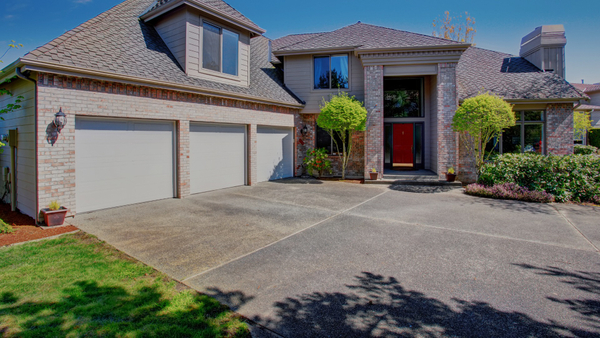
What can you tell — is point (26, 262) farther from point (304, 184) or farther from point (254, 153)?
point (304, 184)

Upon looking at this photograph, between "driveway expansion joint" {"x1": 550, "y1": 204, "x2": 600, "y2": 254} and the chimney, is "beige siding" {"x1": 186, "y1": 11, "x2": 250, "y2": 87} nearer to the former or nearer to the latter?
"driveway expansion joint" {"x1": 550, "y1": 204, "x2": 600, "y2": 254}

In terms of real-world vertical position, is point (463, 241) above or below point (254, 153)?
below

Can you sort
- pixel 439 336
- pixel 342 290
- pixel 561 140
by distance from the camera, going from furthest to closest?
pixel 561 140 → pixel 342 290 → pixel 439 336

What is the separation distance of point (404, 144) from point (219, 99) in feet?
29.7

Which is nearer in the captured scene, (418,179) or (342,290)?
(342,290)

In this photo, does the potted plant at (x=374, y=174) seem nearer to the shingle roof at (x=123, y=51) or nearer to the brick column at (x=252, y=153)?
the brick column at (x=252, y=153)

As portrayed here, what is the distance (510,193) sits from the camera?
9.60m

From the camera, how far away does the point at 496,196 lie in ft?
32.2

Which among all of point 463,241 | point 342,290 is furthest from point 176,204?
point 463,241

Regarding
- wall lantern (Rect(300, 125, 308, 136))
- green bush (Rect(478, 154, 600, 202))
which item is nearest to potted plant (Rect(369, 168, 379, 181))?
wall lantern (Rect(300, 125, 308, 136))

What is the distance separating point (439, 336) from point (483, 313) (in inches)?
29.4

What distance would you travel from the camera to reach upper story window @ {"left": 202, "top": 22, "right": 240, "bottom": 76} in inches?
408

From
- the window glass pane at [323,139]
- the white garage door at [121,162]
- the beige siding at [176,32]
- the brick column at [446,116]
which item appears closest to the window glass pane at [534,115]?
the brick column at [446,116]

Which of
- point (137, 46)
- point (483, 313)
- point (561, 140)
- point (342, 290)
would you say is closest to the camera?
point (483, 313)
